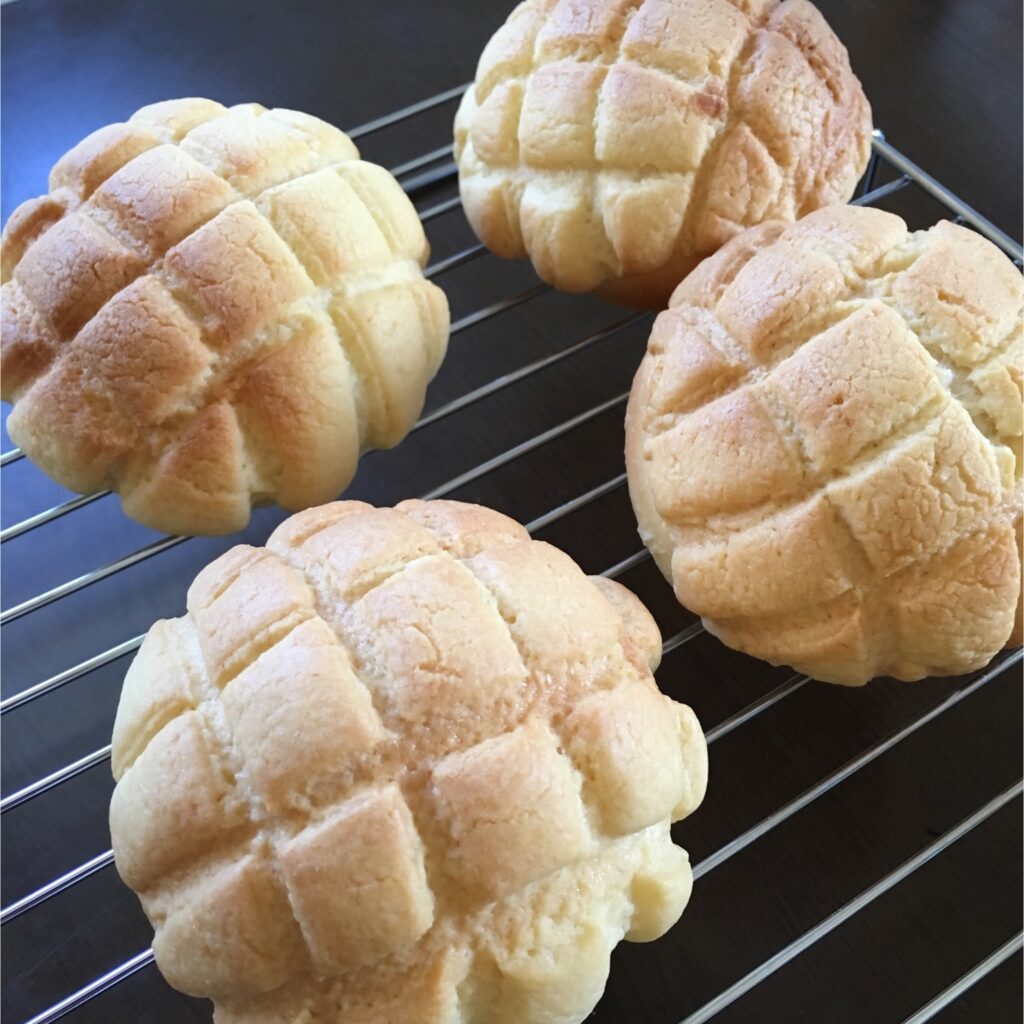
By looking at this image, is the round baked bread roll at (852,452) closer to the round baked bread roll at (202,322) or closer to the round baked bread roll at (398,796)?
the round baked bread roll at (398,796)

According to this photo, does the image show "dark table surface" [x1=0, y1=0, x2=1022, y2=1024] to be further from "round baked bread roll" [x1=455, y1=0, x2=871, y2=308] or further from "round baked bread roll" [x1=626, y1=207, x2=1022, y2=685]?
"round baked bread roll" [x1=455, y1=0, x2=871, y2=308]

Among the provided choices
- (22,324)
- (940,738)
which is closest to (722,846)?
→ (940,738)

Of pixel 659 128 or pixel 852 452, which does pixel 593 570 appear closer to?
pixel 852 452

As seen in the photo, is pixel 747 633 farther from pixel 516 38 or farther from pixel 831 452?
pixel 516 38

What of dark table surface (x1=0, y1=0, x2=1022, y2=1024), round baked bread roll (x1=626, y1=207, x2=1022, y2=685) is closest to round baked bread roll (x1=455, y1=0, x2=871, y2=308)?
round baked bread roll (x1=626, y1=207, x2=1022, y2=685)

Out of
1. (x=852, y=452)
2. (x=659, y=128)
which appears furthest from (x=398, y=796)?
(x=659, y=128)

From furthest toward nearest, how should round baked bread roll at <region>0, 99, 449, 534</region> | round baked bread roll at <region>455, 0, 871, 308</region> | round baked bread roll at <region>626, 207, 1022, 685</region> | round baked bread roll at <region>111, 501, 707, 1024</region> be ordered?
round baked bread roll at <region>455, 0, 871, 308</region> → round baked bread roll at <region>0, 99, 449, 534</region> → round baked bread roll at <region>626, 207, 1022, 685</region> → round baked bread roll at <region>111, 501, 707, 1024</region>
